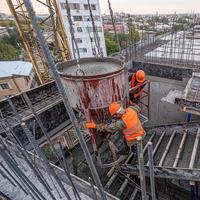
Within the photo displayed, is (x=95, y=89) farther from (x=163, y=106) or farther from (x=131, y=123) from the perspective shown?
(x=163, y=106)

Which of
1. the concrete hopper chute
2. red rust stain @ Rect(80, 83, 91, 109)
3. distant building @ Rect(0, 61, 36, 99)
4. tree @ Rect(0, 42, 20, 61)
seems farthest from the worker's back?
tree @ Rect(0, 42, 20, 61)

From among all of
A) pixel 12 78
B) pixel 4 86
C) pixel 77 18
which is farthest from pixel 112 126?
pixel 77 18

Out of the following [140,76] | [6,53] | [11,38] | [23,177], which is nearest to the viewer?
[23,177]

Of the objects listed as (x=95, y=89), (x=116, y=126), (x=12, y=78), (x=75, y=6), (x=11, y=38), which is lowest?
(x=12, y=78)

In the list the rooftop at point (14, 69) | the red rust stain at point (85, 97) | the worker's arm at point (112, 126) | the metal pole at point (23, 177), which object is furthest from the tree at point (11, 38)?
the metal pole at point (23, 177)

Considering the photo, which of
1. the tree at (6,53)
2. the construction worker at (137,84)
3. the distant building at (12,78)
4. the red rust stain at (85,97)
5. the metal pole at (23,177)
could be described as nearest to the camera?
the metal pole at (23,177)

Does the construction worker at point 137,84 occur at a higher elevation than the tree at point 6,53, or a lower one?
higher

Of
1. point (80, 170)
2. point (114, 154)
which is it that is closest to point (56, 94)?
point (80, 170)

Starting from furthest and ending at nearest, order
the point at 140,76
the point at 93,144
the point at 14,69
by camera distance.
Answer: the point at 14,69 < the point at 140,76 < the point at 93,144

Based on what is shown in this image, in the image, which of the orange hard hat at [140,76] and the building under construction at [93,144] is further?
the orange hard hat at [140,76]

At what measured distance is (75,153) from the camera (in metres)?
7.63

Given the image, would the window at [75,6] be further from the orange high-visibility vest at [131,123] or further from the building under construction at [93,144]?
the orange high-visibility vest at [131,123]

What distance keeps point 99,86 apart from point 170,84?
7080mm

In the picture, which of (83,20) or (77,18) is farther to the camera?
(83,20)
